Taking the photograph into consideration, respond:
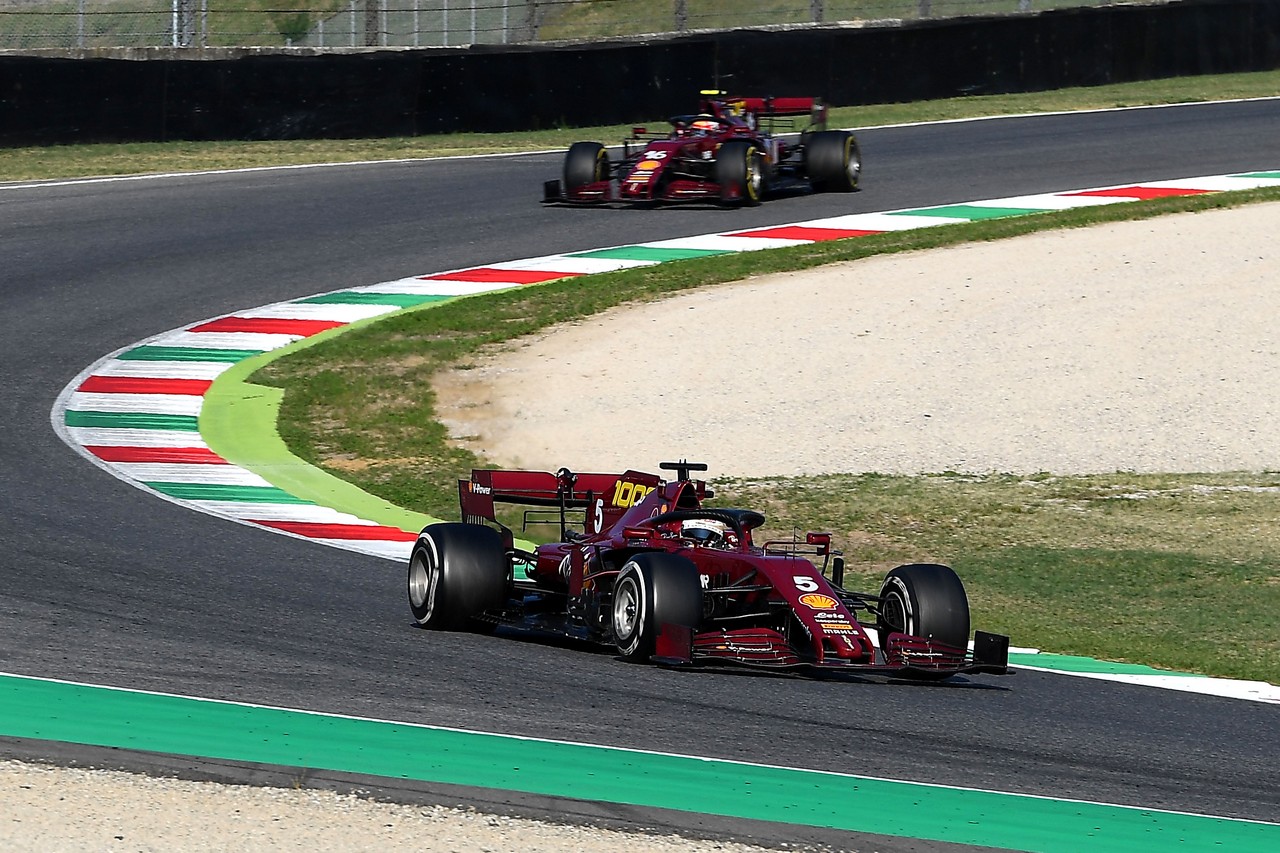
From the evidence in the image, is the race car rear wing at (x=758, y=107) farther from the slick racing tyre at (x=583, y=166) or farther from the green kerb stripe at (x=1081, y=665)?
the green kerb stripe at (x=1081, y=665)

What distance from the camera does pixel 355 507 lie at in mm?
11945

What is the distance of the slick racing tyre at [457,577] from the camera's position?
8453 mm

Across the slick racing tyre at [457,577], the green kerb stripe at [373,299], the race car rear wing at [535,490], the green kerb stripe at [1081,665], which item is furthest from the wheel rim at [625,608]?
the green kerb stripe at [373,299]

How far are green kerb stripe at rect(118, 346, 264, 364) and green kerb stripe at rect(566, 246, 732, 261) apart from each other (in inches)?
182

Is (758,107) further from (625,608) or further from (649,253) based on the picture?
(625,608)

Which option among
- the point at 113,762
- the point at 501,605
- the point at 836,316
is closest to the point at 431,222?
the point at 836,316

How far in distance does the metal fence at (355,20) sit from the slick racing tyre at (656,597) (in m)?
15.8

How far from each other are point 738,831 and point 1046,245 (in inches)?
562

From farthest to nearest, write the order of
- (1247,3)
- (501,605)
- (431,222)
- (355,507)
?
(1247,3) < (431,222) < (355,507) < (501,605)

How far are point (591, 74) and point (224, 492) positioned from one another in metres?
13.7

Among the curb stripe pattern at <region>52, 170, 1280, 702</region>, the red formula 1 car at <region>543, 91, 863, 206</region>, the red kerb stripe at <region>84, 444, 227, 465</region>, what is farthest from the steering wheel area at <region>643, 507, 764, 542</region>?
the red formula 1 car at <region>543, 91, 863, 206</region>

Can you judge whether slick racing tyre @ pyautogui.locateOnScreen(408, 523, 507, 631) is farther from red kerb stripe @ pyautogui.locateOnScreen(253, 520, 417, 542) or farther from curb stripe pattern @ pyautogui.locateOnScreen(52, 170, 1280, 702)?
red kerb stripe @ pyautogui.locateOnScreen(253, 520, 417, 542)

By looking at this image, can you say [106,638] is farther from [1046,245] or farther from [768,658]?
[1046,245]

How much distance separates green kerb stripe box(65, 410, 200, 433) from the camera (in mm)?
13234
